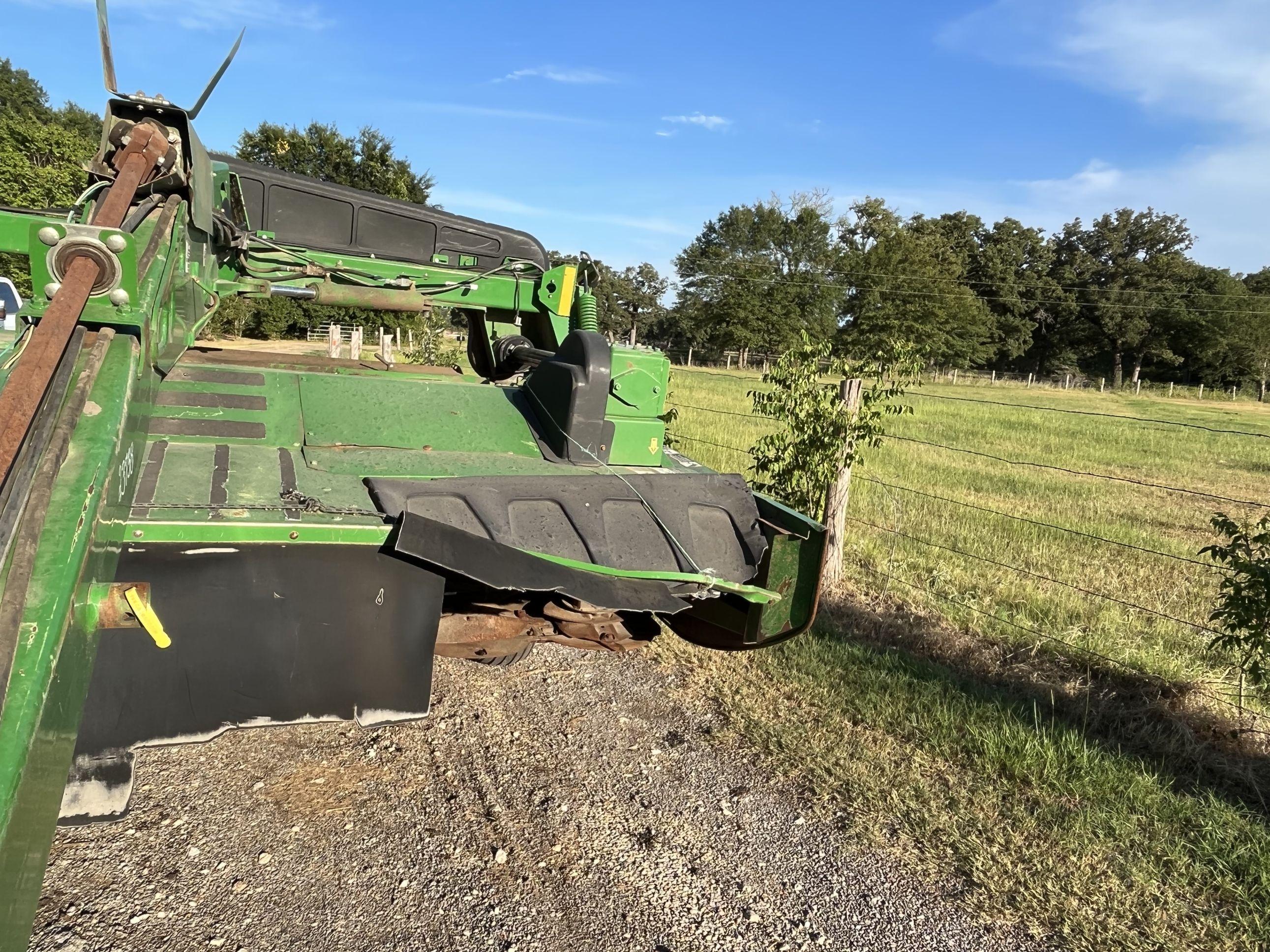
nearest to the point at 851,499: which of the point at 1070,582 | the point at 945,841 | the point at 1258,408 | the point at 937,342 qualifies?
the point at 1070,582

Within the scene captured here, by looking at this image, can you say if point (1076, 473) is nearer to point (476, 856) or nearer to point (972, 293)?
point (476, 856)

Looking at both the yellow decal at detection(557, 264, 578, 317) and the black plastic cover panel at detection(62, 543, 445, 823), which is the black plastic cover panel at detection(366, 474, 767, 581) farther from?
the yellow decal at detection(557, 264, 578, 317)

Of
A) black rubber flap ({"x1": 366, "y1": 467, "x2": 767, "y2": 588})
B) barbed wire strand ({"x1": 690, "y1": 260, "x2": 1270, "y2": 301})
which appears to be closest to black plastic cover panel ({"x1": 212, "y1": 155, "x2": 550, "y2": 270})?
black rubber flap ({"x1": 366, "y1": 467, "x2": 767, "y2": 588})

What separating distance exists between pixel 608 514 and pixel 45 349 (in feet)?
5.96

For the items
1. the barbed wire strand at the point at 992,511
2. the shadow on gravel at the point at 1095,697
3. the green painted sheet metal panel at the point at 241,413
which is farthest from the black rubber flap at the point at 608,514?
the barbed wire strand at the point at 992,511

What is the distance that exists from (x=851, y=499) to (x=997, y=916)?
5623 mm

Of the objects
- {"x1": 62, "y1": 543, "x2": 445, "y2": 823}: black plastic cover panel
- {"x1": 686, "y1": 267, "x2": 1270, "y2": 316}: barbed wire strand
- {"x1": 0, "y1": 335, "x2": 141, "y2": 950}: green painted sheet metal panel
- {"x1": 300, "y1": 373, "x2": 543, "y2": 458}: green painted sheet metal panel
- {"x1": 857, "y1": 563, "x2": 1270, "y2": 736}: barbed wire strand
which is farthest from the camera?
{"x1": 686, "y1": 267, "x2": 1270, "y2": 316}: barbed wire strand

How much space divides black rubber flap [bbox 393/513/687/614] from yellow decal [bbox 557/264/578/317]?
2539 millimetres

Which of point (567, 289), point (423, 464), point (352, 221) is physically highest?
point (352, 221)

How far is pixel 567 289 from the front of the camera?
4.95 m

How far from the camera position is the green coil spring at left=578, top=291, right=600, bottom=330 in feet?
16.0

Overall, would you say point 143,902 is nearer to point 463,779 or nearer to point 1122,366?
point 463,779

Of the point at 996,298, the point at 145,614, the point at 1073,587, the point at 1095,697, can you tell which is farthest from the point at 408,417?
the point at 996,298

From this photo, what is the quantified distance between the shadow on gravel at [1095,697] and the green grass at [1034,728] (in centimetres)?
1
